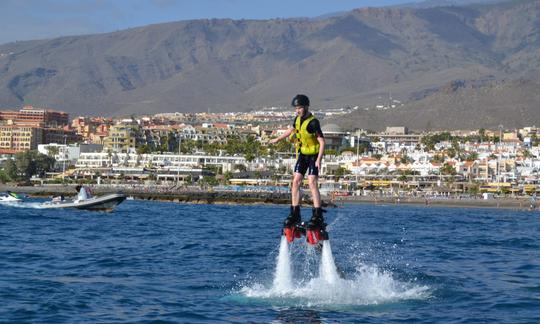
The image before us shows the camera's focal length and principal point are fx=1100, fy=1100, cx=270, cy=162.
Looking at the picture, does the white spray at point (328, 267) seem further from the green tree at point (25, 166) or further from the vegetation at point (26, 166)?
the green tree at point (25, 166)

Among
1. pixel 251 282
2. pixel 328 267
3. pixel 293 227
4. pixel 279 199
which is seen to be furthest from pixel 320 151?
pixel 279 199

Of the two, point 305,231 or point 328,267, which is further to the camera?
point 328,267

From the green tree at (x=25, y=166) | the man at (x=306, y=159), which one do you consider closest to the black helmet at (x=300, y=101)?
the man at (x=306, y=159)

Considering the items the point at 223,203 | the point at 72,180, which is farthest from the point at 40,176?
the point at 223,203

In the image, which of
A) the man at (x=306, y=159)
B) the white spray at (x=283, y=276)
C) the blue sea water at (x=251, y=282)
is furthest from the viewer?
the white spray at (x=283, y=276)

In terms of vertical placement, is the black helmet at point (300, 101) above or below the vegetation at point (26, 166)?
below

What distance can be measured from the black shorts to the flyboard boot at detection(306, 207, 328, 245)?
2.28ft

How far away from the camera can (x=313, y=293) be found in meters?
21.6

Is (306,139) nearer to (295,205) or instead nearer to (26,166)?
(295,205)

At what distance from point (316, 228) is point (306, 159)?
1247 millimetres

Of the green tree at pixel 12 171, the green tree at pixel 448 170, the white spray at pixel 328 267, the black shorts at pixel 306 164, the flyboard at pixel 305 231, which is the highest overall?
the green tree at pixel 448 170

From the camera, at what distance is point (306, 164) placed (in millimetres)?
19547

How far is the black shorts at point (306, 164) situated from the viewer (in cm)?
1948

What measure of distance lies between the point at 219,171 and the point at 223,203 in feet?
214
